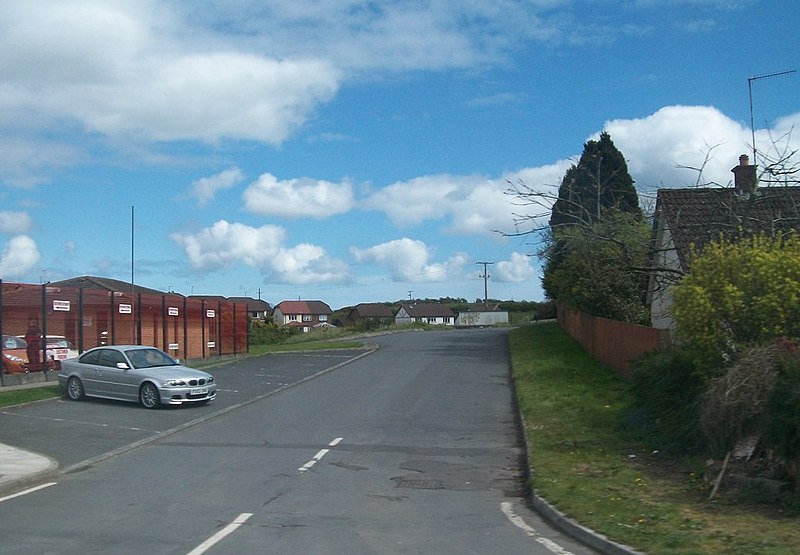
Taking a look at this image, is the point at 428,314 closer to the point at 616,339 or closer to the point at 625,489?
the point at 616,339

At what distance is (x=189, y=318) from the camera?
3478cm

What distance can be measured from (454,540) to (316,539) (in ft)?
4.55

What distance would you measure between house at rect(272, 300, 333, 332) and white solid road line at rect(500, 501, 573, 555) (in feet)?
403

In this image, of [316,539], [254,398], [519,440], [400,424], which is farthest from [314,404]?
[316,539]

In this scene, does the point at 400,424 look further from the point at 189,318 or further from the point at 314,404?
the point at 189,318

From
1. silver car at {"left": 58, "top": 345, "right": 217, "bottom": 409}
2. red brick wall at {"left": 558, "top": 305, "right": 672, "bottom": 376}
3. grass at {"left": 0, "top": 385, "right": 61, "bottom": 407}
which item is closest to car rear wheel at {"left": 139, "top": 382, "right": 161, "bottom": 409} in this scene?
silver car at {"left": 58, "top": 345, "right": 217, "bottom": 409}

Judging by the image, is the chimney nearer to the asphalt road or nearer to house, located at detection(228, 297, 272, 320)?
the asphalt road

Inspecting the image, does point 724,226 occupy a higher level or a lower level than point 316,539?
higher

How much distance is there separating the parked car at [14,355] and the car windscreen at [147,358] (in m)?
3.94

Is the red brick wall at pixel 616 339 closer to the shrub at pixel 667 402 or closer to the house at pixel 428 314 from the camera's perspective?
the shrub at pixel 667 402

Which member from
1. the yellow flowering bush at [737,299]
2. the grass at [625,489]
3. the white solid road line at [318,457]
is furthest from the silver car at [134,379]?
the yellow flowering bush at [737,299]

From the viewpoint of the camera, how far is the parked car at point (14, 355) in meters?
23.3

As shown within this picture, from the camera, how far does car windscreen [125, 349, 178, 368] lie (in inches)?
848

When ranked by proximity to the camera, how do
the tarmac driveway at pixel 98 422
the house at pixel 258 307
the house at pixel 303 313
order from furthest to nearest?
1. the house at pixel 303 313
2. the house at pixel 258 307
3. the tarmac driveway at pixel 98 422
